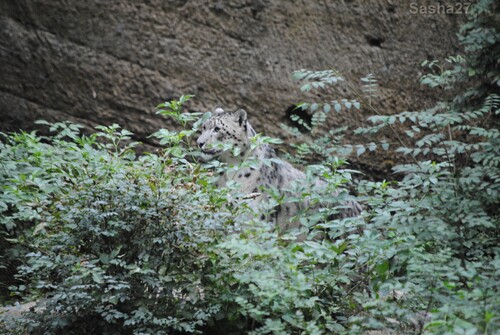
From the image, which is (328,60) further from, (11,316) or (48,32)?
(11,316)

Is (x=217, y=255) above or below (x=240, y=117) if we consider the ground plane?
below

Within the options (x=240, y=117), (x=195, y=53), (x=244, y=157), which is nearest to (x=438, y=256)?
(x=244, y=157)

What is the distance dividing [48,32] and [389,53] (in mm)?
4514

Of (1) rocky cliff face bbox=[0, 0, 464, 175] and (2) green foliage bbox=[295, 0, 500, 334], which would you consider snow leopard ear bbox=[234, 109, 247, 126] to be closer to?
(2) green foliage bbox=[295, 0, 500, 334]

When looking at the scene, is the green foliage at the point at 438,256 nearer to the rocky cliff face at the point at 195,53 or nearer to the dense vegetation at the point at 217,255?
the dense vegetation at the point at 217,255

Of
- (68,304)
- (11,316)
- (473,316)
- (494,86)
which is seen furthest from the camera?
(494,86)

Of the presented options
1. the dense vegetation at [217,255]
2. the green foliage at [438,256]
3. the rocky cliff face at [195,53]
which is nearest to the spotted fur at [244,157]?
the dense vegetation at [217,255]

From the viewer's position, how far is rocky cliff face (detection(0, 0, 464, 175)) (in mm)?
8555

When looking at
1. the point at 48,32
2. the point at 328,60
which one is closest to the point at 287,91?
the point at 328,60

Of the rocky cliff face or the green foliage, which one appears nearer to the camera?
the green foliage

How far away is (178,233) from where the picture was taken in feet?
14.4

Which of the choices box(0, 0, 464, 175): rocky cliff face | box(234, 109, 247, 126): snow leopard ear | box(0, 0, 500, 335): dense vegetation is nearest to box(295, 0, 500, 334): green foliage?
box(0, 0, 500, 335): dense vegetation

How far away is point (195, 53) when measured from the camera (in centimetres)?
862

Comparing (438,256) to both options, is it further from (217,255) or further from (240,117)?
(240,117)
